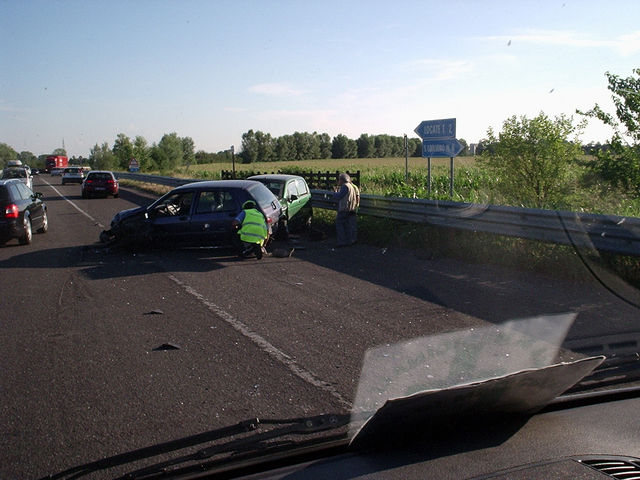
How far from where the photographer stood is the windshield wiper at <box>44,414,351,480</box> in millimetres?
3199

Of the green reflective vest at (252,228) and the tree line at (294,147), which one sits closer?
the green reflective vest at (252,228)

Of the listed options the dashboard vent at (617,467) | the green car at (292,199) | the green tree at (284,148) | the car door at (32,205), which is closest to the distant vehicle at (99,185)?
the car door at (32,205)

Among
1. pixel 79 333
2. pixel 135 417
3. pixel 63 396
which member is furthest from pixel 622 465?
pixel 79 333

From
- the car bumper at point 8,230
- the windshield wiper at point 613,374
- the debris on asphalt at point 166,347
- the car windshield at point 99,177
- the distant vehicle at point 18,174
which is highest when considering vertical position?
the distant vehicle at point 18,174

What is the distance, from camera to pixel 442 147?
48.6 ft

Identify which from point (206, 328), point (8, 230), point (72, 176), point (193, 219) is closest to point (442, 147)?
point (193, 219)

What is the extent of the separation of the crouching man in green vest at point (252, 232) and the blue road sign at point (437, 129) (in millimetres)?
5300

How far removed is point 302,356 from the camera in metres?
5.85

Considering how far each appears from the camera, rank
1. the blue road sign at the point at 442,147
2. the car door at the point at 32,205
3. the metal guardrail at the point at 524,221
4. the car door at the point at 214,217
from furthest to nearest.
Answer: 1. the car door at the point at 32,205
2. the blue road sign at the point at 442,147
3. the car door at the point at 214,217
4. the metal guardrail at the point at 524,221

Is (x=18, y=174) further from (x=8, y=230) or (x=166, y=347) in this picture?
(x=166, y=347)

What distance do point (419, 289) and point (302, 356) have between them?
344 centimetres

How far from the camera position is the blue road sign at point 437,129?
14.6 m

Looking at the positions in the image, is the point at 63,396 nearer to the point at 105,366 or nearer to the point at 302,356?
the point at 105,366

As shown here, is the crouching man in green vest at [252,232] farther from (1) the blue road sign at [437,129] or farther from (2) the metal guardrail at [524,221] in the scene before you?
(1) the blue road sign at [437,129]
